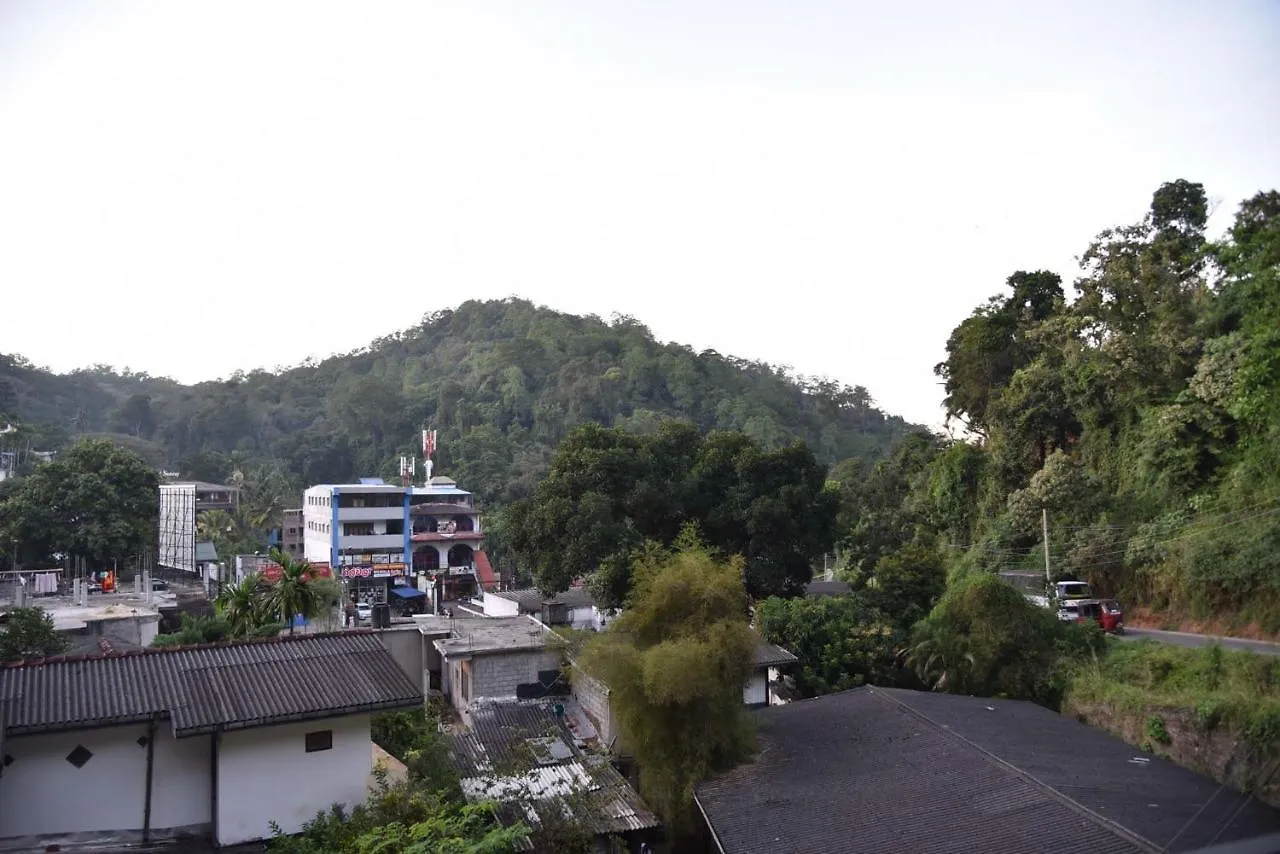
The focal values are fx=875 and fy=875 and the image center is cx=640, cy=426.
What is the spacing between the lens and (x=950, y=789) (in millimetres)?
9938

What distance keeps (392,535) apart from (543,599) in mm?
18947

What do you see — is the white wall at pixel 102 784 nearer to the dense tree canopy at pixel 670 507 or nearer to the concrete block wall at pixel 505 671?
the concrete block wall at pixel 505 671

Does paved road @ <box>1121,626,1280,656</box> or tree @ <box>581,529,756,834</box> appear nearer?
tree @ <box>581,529,756,834</box>

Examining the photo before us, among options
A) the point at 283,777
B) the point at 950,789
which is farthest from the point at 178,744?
the point at 950,789

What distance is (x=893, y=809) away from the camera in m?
9.67

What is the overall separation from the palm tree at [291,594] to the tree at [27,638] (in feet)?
12.3

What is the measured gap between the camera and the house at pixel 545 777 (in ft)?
34.2

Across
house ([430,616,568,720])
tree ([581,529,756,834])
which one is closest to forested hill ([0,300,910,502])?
house ([430,616,568,720])

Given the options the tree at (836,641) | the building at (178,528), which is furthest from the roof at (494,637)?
the building at (178,528)

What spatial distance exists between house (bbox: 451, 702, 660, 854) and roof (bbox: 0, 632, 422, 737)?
84.5 inches

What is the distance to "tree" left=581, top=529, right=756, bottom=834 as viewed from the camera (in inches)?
444

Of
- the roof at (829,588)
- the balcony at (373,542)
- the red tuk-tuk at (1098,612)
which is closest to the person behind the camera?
the red tuk-tuk at (1098,612)

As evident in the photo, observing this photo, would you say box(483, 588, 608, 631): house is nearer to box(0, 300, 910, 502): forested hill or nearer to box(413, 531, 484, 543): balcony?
box(413, 531, 484, 543): balcony

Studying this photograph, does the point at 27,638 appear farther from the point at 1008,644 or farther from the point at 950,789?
the point at 1008,644
